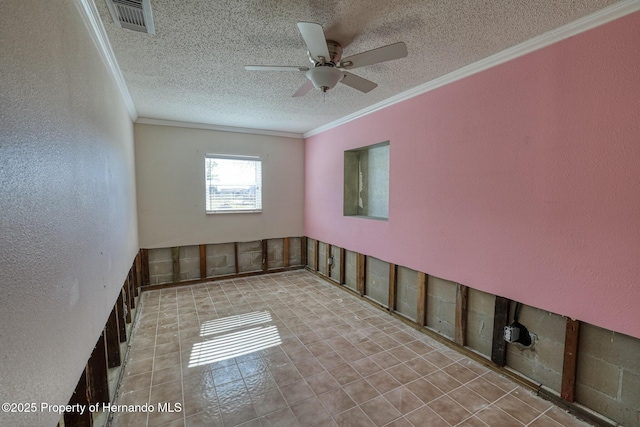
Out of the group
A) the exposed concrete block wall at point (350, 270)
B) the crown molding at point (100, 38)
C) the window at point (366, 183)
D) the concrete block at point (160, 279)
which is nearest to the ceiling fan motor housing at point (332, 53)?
the crown molding at point (100, 38)

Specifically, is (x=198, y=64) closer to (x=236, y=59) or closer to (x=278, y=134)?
(x=236, y=59)

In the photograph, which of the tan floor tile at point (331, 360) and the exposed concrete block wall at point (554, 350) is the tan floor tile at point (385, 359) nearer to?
the tan floor tile at point (331, 360)

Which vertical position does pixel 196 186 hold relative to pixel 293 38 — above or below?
below

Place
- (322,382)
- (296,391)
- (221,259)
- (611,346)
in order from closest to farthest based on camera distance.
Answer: (611,346)
(296,391)
(322,382)
(221,259)

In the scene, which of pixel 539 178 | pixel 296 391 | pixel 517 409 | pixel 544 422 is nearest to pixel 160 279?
pixel 296 391

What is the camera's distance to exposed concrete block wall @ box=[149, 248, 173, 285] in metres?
4.65

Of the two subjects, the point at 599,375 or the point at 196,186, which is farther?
the point at 196,186

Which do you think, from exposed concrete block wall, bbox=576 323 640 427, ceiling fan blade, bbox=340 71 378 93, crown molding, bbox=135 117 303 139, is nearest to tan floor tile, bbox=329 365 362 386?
exposed concrete block wall, bbox=576 323 640 427

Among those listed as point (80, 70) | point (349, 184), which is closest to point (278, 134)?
point (349, 184)

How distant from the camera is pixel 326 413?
2.01 m

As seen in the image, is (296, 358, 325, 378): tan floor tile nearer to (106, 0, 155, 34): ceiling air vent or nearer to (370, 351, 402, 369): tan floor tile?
(370, 351, 402, 369): tan floor tile

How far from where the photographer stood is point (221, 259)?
5.16 m

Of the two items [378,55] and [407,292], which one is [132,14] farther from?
[407,292]

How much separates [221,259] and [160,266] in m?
0.96
